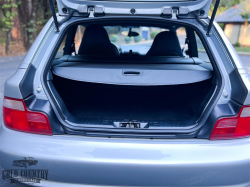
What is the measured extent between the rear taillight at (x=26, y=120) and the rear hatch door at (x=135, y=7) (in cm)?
87

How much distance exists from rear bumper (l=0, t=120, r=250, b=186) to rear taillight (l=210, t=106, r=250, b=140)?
0.22 feet

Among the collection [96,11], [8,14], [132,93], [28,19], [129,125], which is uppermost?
[96,11]

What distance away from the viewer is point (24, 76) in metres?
1.72

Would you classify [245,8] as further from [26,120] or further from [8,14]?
[26,120]

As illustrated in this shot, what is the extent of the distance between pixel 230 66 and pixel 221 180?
81cm

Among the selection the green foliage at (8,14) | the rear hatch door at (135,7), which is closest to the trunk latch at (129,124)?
the rear hatch door at (135,7)

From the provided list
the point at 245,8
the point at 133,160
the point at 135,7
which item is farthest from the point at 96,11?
the point at 245,8

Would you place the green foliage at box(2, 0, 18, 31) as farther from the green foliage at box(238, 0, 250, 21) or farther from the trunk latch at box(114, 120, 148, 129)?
the green foliage at box(238, 0, 250, 21)

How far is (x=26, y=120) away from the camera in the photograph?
1.66 metres

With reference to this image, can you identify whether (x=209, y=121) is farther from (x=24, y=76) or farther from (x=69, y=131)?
(x=24, y=76)

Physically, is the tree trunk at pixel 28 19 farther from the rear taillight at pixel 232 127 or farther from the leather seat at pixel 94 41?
the rear taillight at pixel 232 127

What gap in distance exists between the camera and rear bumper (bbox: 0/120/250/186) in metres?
A: 1.49

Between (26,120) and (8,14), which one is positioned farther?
(8,14)

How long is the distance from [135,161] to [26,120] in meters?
0.78
